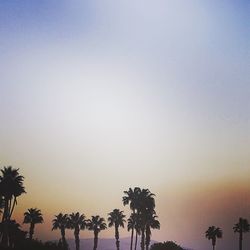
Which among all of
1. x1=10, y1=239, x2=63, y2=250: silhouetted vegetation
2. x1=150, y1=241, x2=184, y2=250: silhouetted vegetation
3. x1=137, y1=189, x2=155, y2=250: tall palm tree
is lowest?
x1=150, y1=241, x2=184, y2=250: silhouetted vegetation

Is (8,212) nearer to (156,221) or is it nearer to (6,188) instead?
(6,188)

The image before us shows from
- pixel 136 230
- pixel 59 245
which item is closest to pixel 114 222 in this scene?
pixel 136 230

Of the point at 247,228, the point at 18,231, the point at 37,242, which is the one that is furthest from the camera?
the point at 247,228

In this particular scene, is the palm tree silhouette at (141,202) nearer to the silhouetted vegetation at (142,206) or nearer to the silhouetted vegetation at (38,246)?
the silhouetted vegetation at (142,206)

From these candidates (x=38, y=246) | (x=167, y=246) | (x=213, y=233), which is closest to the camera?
(x=38, y=246)

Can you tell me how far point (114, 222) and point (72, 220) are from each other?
11184 millimetres

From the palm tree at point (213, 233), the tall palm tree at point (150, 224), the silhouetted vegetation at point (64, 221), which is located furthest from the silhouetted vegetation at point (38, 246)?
the palm tree at point (213, 233)

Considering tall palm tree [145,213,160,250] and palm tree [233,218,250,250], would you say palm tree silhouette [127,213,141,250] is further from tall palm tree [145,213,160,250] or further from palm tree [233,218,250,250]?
palm tree [233,218,250,250]

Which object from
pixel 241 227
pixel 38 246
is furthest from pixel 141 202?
pixel 241 227

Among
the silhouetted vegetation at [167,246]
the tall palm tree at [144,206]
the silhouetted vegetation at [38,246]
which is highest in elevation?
the tall palm tree at [144,206]

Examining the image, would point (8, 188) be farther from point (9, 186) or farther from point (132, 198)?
point (132, 198)

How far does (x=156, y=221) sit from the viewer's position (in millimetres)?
92125

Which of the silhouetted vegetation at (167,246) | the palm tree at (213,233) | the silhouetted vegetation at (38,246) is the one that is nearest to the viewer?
the silhouetted vegetation at (38,246)

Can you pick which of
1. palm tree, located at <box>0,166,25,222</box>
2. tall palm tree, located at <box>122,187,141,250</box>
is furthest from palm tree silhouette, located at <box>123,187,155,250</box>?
palm tree, located at <box>0,166,25,222</box>
